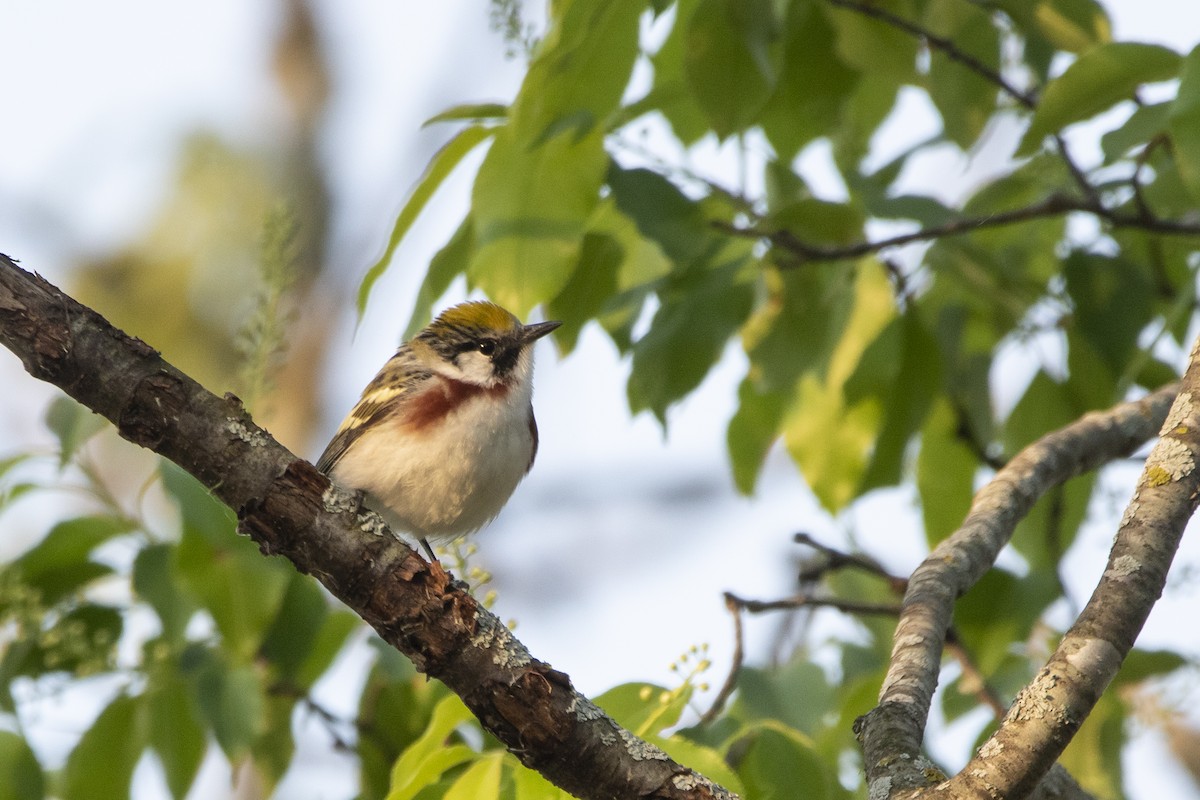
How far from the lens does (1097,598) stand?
2354 mm

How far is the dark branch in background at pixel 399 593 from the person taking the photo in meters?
2.40

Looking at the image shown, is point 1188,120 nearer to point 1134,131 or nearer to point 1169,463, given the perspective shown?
point 1134,131

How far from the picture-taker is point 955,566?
9.79ft

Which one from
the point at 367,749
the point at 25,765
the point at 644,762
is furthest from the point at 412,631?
the point at 367,749

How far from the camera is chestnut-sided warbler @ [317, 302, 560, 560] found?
419cm

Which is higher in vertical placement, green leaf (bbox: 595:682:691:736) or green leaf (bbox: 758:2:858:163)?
green leaf (bbox: 758:2:858:163)

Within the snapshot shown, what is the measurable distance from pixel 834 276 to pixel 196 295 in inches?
389

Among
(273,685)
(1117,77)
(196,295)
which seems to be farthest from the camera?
(196,295)

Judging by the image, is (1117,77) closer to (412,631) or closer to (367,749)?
(412,631)

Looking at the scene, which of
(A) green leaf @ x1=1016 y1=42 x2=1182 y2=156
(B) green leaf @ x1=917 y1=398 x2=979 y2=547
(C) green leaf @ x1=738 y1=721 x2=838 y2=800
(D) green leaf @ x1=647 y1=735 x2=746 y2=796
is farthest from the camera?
(B) green leaf @ x1=917 y1=398 x2=979 y2=547

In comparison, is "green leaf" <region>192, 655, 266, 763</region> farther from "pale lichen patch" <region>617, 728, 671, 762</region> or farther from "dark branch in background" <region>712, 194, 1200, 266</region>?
"dark branch in background" <region>712, 194, 1200, 266</region>

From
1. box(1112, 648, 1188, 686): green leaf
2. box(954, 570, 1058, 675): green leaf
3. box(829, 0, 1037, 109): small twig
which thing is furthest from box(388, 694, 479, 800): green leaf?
box(829, 0, 1037, 109): small twig

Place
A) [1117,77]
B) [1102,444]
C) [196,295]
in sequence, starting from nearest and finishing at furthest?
[1117,77] → [1102,444] → [196,295]

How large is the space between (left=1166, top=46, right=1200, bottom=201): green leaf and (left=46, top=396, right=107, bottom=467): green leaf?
2.82m
